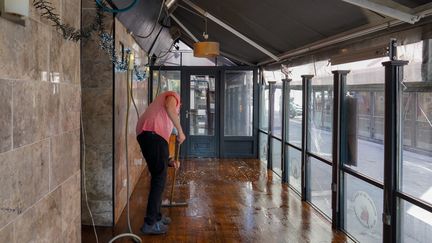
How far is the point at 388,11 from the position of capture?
2.46m

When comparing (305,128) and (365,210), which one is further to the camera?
(305,128)

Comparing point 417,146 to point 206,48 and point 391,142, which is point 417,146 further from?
point 206,48

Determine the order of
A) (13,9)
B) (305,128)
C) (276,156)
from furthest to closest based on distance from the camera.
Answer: (276,156) < (305,128) < (13,9)

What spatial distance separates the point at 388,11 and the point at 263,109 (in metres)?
4.88

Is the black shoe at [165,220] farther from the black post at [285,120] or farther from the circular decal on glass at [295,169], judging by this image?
the black post at [285,120]

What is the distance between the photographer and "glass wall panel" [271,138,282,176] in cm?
591

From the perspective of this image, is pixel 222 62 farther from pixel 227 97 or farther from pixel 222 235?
pixel 222 235

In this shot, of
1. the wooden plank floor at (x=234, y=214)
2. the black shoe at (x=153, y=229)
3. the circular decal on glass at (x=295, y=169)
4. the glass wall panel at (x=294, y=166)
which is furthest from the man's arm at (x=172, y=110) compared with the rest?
the circular decal on glass at (x=295, y=169)

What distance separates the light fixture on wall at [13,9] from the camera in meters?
1.23

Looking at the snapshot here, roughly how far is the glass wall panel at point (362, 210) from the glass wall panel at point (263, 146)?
354cm

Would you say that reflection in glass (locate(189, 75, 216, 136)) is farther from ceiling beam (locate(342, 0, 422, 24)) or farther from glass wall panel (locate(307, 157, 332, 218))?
ceiling beam (locate(342, 0, 422, 24))

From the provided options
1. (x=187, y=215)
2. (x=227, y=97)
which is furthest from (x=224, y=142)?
(x=187, y=215)

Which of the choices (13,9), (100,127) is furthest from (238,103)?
(13,9)

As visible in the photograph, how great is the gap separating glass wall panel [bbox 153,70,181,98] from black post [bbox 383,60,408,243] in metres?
5.47
